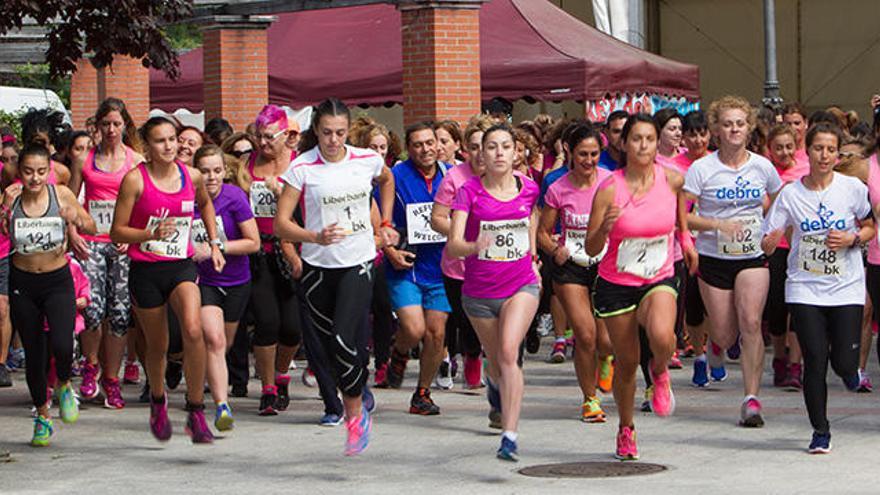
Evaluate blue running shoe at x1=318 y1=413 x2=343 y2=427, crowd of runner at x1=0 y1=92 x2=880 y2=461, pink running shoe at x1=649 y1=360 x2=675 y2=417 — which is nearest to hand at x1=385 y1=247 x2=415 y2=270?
crowd of runner at x1=0 y1=92 x2=880 y2=461

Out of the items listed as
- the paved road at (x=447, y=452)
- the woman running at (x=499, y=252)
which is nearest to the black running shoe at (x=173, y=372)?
the paved road at (x=447, y=452)

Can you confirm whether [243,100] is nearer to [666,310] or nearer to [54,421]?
[54,421]

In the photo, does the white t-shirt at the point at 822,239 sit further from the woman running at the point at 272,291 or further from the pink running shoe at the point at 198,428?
the woman running at the point at 272,291

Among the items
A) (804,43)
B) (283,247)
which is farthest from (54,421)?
(804,43)

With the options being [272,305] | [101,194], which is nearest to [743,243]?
[272,305]

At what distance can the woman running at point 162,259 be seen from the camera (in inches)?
420

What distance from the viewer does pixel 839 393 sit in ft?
42.3

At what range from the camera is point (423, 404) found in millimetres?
12234

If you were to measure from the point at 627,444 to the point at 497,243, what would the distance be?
4.23ft

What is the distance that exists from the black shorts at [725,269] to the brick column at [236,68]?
1334 cm

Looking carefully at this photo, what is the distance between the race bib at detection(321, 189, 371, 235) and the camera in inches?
410

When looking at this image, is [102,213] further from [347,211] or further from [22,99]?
[22,99]

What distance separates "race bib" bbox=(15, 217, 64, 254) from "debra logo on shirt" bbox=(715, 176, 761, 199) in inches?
157

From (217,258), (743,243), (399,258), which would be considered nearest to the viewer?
(217,258)
